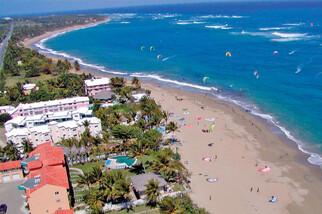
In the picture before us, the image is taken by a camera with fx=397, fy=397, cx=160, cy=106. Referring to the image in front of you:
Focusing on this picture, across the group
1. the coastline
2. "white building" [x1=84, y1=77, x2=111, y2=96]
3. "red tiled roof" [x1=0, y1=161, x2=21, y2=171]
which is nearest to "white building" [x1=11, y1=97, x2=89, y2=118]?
"white building" [x1=84, y1=77, x2=111, y2=96]

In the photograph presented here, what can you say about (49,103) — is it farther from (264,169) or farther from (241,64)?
(241,64)

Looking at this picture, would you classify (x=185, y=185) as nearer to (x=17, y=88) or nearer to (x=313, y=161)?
(x=313, y=161)

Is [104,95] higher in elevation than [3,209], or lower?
higher

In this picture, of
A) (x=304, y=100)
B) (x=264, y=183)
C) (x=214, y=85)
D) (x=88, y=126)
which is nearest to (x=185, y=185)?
(x=264, y=183)

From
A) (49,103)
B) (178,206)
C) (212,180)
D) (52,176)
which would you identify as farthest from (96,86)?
(178,206)

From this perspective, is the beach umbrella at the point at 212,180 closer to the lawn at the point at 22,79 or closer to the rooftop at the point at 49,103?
the rooftop at the point at 49,103

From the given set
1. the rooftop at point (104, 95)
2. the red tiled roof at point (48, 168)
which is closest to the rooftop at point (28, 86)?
the rooftop at point (104, 95)

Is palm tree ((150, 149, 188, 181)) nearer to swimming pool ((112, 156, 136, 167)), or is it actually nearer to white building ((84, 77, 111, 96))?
swimming pool ((112, 156, 136, 167))
